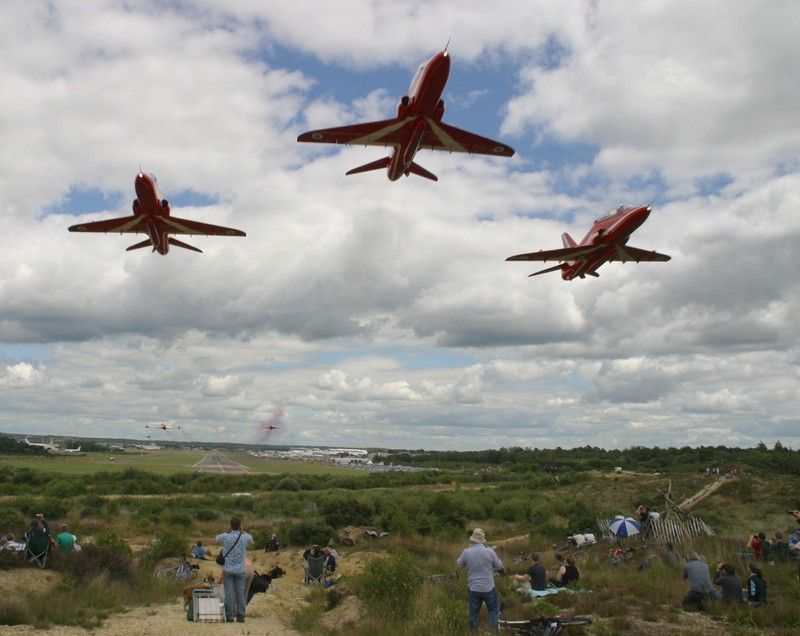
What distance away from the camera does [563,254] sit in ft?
69.2

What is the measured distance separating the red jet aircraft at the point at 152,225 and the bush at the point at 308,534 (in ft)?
34.1

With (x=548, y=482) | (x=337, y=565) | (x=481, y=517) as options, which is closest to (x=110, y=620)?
(x=337, y=565)

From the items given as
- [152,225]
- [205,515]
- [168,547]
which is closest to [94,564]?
[168,547]

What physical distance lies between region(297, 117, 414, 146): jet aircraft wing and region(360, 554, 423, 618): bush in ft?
31.3

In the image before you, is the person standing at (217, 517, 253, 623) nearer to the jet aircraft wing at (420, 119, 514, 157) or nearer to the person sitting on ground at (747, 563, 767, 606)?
the person sitting on ground at (747, 563, 767, 606)

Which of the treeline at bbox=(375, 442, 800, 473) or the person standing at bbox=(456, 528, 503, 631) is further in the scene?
the treeline at bbox=(375, 442, 800, 473)

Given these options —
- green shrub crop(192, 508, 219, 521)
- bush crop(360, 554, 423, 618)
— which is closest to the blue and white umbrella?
bush crop(360, 554, 423, 618)

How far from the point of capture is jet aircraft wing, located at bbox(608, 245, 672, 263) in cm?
2130

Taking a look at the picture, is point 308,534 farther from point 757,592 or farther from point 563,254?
point 757,592

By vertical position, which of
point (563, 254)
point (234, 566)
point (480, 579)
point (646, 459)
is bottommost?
point (646, 459)

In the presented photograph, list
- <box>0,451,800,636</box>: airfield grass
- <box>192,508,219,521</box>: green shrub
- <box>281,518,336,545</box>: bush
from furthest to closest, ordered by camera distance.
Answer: <box>192,508,219,521</box>: green shrub → <box>281,518,336,545</box>: bush → <box>0,451,800,636</box>: airfield grass

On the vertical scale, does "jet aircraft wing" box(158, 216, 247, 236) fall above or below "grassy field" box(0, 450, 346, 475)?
above

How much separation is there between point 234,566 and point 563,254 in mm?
14000

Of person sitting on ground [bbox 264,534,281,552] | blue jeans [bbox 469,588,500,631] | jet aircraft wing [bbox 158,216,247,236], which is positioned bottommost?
person sitting on ground [bbox 264,534,281,552]
